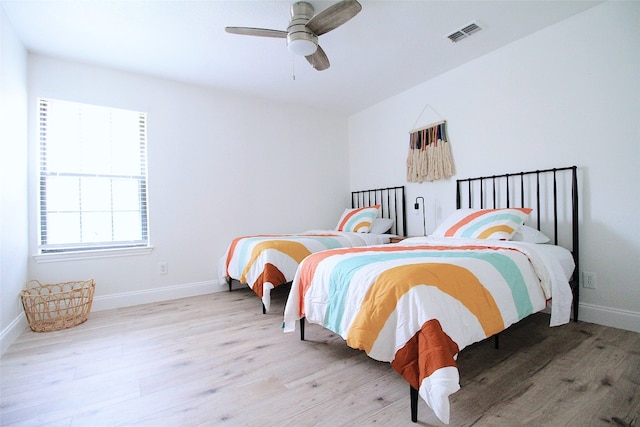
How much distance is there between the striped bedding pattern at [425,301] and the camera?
112cm

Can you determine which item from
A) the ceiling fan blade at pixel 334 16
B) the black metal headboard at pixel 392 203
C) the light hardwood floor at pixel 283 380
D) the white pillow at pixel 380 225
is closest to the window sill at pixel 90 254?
the light hardwood floor at pixel 283 380

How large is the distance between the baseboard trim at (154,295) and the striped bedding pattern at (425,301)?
194 centimetres

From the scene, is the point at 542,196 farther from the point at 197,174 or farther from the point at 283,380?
the point at 197,174

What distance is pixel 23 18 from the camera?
7.11 ft

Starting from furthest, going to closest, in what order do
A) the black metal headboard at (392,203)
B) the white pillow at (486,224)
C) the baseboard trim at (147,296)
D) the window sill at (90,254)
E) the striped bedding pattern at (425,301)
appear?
the black metal headboard at (392,203)
the window sill at (90,254)
the baseboard trim at (147,296)
the white pillow at (486,224)
the striped bedding pattern at (425,301)

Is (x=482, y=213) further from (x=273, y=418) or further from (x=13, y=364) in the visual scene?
(x=13, y=364)

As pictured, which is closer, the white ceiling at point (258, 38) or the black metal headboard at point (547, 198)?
the white ceiling at point (258, 38)

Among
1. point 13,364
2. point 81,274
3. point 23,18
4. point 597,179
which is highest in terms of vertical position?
point 23,18

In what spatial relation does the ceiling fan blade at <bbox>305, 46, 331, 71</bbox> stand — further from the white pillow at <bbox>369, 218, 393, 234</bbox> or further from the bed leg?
the bed leg

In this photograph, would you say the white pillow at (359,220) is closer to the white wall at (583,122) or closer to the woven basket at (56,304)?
the white wall at (583,122)

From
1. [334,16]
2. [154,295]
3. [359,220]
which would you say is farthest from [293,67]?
[154,295]

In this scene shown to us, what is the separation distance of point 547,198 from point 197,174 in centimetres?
341

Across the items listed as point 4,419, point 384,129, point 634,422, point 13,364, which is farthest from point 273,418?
point 384,129

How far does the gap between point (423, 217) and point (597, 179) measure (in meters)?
1.55
